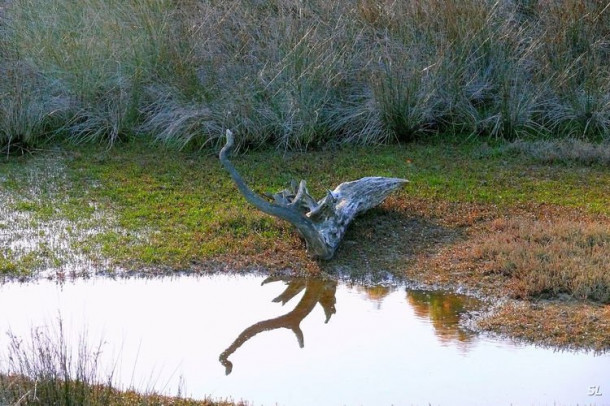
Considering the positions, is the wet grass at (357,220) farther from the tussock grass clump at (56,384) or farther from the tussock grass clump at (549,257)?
the tussock grass clump at (56,384)

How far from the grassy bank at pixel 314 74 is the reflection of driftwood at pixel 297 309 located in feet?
15.4

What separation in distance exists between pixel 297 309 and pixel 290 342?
751mm

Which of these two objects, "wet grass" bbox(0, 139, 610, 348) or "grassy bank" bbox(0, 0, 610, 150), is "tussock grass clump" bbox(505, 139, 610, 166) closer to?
"wet grass" bbox(0, 139, 610, 348)

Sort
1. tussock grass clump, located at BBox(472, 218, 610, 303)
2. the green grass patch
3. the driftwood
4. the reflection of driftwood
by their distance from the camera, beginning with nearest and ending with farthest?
1. the reflection of driftwood
2. tussock grass clump, located at BBox(472, 218, 610, 303)
3. the driftwood
4. the green grass patch

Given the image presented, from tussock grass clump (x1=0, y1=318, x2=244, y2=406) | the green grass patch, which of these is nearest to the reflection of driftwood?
the green grass patch

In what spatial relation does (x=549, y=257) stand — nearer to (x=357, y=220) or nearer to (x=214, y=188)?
(x=357, y=220)

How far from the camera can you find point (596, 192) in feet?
35.9

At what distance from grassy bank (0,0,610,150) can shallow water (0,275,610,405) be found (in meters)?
4.98

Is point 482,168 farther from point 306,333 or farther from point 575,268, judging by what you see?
point 306,333

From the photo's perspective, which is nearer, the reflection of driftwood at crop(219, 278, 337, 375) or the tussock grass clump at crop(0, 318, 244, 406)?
the tussock grass clump at crop(0, 318, 244, 406)

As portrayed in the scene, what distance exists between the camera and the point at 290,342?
7195 millimetres

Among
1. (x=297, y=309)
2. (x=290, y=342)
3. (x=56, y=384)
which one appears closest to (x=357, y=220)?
(x=297, y=309)

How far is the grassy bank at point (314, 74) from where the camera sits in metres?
13.0

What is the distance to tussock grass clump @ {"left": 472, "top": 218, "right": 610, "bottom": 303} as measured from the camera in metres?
7.85
